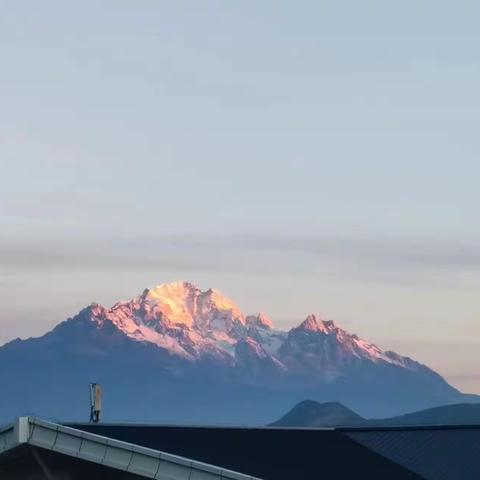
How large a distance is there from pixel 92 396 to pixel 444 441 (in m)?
14.0

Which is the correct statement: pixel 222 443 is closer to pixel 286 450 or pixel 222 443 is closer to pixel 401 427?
pixel 286 450

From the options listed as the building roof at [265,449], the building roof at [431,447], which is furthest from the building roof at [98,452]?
the building roof at [431,447]

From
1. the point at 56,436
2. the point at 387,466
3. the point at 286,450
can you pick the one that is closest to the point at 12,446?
the point at 56,436

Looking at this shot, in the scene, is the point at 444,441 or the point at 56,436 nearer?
the point at 56,436

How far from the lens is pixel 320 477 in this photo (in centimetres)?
6109

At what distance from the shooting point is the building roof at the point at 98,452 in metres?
56.2

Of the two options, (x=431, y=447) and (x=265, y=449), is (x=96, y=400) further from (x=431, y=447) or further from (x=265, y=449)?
(x=431, y=447)

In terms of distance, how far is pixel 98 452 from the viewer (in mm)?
57969

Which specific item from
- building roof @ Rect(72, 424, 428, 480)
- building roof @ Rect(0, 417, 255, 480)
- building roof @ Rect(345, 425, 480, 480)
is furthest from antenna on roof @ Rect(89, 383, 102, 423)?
building roof @ Rect(345, 425, 480, 480)

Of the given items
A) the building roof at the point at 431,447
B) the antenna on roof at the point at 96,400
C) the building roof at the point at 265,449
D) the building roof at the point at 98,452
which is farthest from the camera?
the antenna on roof at the point at 96,400

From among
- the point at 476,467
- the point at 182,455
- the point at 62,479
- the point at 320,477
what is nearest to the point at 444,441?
the point at 476,467

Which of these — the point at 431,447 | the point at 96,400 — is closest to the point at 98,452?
the point at 96,400

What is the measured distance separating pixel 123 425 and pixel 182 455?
247 cm

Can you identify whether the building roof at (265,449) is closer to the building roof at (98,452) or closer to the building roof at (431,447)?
the building roof at (431,447)
